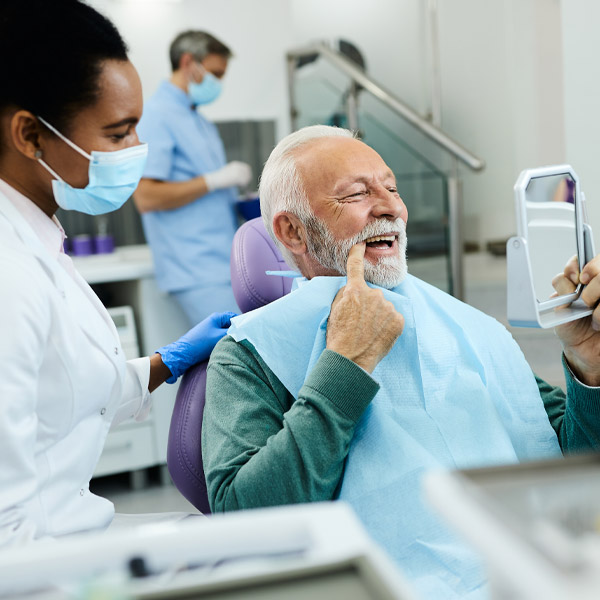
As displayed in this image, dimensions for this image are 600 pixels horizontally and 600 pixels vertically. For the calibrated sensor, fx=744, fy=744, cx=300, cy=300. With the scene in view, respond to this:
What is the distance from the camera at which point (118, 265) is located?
3.06 meters

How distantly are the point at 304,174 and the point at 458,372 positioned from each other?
474mm

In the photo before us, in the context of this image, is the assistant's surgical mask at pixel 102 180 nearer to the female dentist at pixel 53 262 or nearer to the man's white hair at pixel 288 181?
the female dentist at pixel 53 262

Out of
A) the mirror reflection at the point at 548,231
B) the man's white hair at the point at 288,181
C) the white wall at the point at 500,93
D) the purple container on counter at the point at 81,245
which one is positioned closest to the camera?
the mirror reflection at the point at 548,231

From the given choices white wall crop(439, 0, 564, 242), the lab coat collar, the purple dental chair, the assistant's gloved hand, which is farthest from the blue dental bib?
white wall crop(439, 0, 564, 242)

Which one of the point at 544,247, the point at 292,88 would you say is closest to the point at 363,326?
the point at 544,247

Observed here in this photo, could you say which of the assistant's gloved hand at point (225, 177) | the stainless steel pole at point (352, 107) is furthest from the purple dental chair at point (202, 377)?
the stainless steel pole at point (352, 107)

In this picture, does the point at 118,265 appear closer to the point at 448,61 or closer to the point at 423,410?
the point at 423,410

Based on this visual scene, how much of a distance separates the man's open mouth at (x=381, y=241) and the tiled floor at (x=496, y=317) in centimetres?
177

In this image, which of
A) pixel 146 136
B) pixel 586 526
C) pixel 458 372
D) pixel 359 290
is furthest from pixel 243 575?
pixel 146 136

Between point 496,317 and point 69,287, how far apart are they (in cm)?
287

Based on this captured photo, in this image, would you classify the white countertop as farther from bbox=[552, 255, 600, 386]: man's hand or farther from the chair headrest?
bbox=[552, 255, 600, 386]: man's hand

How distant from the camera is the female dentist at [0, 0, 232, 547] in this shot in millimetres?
966

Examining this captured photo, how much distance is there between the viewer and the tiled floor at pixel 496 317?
295 centimetres

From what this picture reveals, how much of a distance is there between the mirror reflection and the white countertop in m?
1.98
